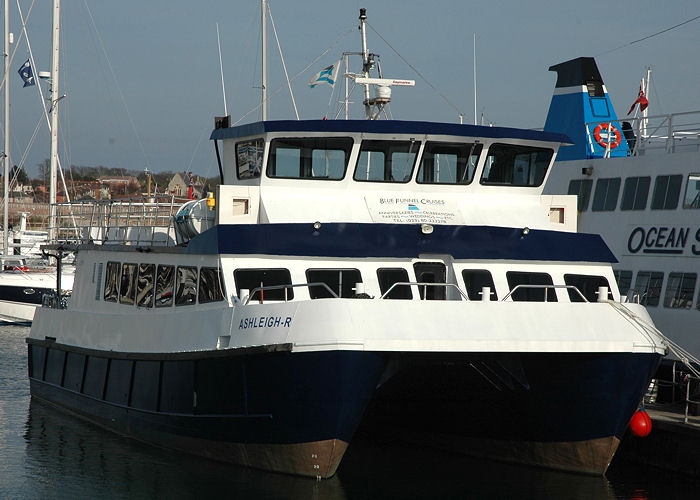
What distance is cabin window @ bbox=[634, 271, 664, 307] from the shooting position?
17891 millimetres

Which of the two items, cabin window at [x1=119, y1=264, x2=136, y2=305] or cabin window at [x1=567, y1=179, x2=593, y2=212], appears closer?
cabin window at [x1=119, y1=264, x2=136, y2=305]

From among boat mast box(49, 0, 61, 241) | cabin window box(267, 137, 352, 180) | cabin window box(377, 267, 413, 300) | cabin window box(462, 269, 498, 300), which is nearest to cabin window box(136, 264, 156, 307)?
cabin window box(267, 137, 352, 180)

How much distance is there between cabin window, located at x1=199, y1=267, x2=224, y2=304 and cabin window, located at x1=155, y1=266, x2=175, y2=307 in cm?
104

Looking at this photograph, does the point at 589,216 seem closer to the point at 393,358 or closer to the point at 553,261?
the point at 553,261

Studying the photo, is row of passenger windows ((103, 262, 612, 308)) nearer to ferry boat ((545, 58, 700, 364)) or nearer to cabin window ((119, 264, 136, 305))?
cabin window ((119, 264, 136, 305))

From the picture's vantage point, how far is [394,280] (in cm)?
1250

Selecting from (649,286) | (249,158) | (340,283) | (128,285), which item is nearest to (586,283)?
(340,283)

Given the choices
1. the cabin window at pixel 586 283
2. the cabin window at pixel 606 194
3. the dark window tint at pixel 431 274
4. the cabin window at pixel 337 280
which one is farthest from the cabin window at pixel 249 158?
the cabin window at pixel 606 194

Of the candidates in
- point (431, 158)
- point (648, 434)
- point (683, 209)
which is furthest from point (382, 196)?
point (683, 209)

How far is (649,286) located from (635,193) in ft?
6.44

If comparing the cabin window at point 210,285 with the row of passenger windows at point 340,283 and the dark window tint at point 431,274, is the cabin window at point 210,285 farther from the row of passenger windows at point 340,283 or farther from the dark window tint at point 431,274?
the dark window tint at point 431,274

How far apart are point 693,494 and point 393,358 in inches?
177

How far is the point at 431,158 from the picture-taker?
1356 centimetres

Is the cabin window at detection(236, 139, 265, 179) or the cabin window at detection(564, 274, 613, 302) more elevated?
the cabin window at detection(236, 139, 265, 179)
